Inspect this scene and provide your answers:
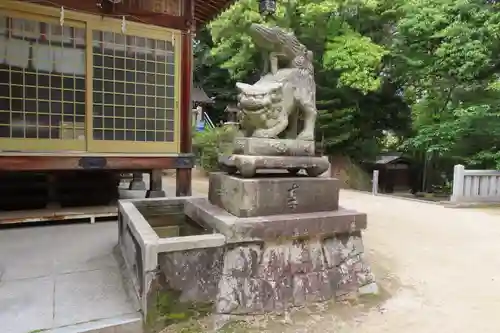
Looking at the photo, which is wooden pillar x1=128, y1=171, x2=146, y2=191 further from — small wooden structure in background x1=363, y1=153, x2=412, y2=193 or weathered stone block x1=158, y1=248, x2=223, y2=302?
small wooden structure in background x1=363, y1=153, x2=412, y2=193

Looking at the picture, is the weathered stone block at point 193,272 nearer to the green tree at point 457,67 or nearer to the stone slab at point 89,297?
the stone slab at point 89,297

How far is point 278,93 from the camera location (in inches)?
145

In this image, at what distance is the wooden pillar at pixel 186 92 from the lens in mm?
6215

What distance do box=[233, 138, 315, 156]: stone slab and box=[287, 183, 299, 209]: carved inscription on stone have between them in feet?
1.27

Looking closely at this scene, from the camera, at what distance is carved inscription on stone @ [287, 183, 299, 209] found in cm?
345

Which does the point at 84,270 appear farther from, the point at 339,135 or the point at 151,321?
the point at 339,135

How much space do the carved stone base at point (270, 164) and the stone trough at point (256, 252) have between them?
0.35 ft

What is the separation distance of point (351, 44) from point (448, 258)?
8370mm

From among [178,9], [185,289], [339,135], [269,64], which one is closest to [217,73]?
[339,135]

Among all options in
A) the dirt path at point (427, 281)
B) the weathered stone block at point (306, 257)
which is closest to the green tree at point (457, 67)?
the dirt path at point (427, 281)

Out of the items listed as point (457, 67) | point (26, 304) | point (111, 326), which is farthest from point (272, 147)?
A: point (457, 67)

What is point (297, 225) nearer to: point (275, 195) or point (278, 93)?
point (275, 195)

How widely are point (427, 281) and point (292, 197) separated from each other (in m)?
1.82

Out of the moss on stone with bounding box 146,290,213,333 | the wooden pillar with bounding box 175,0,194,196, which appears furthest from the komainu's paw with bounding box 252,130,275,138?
the wooden pillar with bounding box 175,0,194,196
